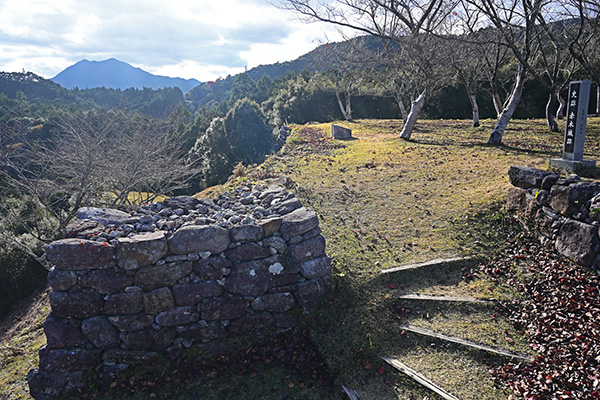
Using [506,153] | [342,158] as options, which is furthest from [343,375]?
[506,153]

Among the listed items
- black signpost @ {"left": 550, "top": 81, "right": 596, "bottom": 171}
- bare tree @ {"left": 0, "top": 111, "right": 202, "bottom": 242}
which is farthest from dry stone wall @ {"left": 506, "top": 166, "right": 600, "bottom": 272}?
bare tree @ {"left": 0, "top": 111, "right": 202, "bottom": 242}

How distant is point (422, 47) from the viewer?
12219 mm

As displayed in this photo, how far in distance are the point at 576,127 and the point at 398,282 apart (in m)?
5.77

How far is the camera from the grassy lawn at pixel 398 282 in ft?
13.6

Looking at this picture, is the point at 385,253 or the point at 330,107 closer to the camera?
the point at 385,253

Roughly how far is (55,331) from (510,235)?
7223 mm

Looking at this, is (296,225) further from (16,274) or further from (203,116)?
(203,116)

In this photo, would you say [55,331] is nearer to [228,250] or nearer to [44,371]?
[44,371]

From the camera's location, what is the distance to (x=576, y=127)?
7.42 meters

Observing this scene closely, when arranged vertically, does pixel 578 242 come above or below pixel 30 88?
below

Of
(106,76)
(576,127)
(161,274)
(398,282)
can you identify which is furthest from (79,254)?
(106,76)

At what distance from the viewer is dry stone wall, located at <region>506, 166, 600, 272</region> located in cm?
469

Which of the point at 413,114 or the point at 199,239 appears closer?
the point at 199,239

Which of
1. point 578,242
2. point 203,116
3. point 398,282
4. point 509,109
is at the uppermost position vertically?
point 203,116
